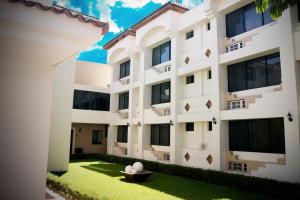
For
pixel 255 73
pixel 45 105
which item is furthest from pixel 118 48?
pixel 45 105

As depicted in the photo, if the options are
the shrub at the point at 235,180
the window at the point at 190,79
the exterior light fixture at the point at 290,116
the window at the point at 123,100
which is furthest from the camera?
the window at the point at 123,100

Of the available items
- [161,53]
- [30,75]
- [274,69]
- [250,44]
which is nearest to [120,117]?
[161,53]

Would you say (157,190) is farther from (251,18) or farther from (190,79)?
(251,18)

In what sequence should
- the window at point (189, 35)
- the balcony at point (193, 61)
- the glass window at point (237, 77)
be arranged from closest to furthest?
the glass window at point (237, 77) → the balcony at point (193, 61) → the window at point (189, 35)

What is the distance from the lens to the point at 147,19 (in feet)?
72.6

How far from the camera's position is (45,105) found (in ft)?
19.2

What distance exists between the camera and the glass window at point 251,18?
14.2 m

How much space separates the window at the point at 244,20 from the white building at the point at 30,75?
11394mm

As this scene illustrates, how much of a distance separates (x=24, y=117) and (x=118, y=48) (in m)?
22.3

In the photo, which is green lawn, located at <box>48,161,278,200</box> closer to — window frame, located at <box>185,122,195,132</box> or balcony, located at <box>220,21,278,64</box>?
window frame, located at <box>185,122,195,132</box>

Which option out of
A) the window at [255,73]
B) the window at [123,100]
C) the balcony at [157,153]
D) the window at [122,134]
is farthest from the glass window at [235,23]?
the window at [122,134]

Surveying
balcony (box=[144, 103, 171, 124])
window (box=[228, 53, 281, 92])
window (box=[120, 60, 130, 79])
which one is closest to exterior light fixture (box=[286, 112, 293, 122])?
window (box=[228, 53, 281, 92])

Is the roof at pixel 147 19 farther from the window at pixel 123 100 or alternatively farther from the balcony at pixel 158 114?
the balcony at pixel 158 114

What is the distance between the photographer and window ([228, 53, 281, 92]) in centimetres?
1317
